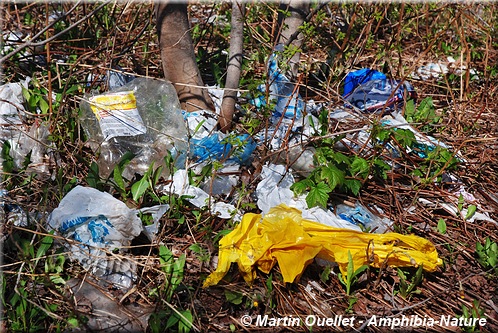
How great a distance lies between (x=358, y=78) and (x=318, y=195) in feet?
3.79

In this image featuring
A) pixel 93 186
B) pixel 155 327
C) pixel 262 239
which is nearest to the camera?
pixel 155 327

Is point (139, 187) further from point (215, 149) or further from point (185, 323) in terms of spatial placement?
point (185, 323)

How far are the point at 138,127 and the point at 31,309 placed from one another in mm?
1061

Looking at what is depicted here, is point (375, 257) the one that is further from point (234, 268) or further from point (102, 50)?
point (102, 50)

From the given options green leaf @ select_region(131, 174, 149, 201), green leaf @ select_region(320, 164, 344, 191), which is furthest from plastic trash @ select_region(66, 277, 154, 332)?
green leaf @ select_region(320, 164, 344, 191)

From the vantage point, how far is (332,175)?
8.19ft

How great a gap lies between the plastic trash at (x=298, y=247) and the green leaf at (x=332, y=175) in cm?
22

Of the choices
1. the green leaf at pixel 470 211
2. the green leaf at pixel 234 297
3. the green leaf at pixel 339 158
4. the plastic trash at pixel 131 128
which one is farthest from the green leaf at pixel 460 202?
the plastic trash at pixel 131 128

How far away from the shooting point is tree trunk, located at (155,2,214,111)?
→ 113 inches

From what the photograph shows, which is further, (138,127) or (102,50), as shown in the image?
(102,50)

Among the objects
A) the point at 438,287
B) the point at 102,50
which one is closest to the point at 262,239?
the point at 438,287

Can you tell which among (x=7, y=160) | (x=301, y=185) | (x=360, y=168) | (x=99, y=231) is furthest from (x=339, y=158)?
(x=7, y=160)

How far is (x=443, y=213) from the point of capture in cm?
272

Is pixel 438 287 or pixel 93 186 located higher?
pixel 93 186
